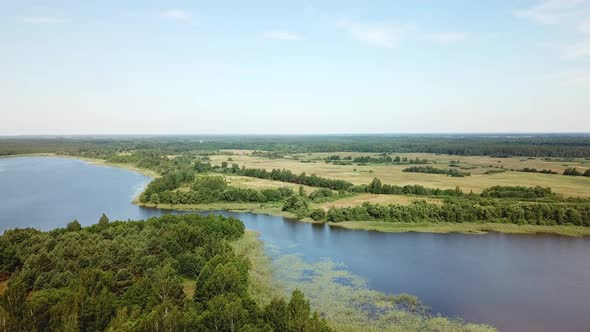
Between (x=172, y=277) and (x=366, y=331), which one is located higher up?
(x=172, y=277)

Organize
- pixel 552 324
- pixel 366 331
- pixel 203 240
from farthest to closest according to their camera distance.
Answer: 1. pixel 203 240
2. pixel 552 324
3. pixel 366 331

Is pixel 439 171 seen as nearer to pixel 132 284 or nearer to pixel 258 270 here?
pixel 258 270

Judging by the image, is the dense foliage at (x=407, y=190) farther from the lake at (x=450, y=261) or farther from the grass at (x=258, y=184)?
the lake at (x=450, y=261)

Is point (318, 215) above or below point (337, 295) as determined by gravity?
above

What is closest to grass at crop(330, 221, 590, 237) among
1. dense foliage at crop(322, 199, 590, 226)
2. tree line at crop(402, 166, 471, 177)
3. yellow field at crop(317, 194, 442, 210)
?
dense foliage at crop(322, 199, 590, 226)

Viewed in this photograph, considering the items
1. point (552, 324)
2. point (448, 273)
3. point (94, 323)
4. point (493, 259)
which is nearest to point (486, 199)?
point (493, 259)

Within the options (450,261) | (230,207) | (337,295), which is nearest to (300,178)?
(230,207)

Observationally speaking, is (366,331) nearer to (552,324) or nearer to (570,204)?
(552,324)
